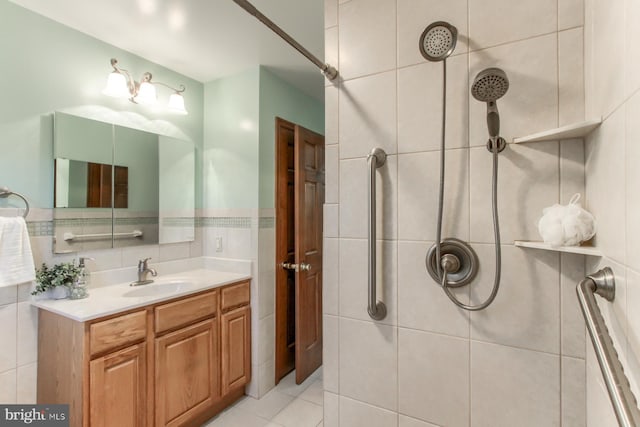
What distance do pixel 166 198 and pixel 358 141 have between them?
185 cm

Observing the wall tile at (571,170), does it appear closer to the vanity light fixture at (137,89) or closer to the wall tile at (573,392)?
the wall tile at (573,392)

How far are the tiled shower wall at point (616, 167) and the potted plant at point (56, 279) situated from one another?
7.24ft

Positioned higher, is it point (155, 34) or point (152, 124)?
point (155, 34)

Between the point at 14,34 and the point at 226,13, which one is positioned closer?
the point at 14,34

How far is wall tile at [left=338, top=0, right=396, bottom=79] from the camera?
101 centimetres

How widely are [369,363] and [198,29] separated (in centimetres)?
206

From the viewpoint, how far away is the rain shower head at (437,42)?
0.81 m

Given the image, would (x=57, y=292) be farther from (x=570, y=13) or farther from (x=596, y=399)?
(x=570, y=13)

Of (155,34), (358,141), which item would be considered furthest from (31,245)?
(358,141)

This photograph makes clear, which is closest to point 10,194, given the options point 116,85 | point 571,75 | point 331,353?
point 116,85

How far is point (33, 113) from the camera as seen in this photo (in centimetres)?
161

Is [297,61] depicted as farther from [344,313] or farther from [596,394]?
[596,394]

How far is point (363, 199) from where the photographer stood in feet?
3.45

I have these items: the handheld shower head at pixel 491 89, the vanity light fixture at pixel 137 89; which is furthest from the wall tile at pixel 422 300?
the vanity light fixture at pixel 137 89
